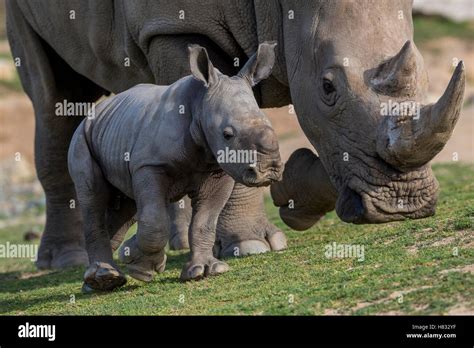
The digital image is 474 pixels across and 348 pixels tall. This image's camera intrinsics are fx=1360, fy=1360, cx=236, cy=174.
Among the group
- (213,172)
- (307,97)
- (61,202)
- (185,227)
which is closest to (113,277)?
(213,172)

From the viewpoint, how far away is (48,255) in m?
11.9

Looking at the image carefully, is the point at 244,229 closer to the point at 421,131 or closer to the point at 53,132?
the point at 421,131

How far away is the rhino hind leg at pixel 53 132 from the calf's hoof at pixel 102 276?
353 cm

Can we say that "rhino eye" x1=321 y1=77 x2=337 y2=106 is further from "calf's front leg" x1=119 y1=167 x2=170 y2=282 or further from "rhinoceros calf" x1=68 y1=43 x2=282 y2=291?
"calf's front leg" x1=119 y1=167 x2=170 y2=282

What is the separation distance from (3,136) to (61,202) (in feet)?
45.1

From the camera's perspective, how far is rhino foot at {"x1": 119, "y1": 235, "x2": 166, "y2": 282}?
8227mm

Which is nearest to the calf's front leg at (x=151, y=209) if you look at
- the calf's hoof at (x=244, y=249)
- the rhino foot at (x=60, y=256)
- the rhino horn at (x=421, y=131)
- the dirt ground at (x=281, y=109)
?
the rhino horn at (x=421, y=131)

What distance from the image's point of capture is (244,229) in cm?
964

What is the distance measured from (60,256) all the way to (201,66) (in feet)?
14.2

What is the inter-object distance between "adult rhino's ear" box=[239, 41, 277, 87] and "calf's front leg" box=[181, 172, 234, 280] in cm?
64

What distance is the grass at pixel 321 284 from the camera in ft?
22.2
